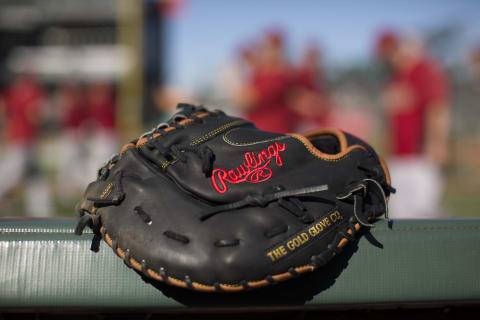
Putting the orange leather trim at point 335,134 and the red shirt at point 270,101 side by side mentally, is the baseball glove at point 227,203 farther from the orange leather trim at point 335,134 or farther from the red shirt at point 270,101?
the red shirt at point 270,101

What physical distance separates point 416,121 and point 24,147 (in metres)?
4.39

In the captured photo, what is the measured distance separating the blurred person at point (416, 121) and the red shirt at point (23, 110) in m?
4.13

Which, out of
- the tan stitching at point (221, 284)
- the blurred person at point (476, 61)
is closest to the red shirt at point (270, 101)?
the blurred person at point (476, 61)

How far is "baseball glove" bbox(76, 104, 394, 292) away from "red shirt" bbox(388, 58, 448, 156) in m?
2.97

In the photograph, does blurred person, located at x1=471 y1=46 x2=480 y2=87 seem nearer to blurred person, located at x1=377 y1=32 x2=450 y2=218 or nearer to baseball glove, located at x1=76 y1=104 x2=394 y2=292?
blurred person, located at x1=377 y1=32 x2=450 y2=218

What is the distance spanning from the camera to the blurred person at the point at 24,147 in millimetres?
5176

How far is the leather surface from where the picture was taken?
3.07ft

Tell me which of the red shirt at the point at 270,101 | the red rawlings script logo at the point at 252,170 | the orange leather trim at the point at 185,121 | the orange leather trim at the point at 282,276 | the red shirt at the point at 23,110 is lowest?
the red shirt at the point at 23,110

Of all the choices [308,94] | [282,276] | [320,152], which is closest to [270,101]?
[308,94]

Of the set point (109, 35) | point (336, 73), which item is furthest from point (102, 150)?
point (336, 73)

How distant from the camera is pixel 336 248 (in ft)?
2.94

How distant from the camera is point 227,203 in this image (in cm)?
92

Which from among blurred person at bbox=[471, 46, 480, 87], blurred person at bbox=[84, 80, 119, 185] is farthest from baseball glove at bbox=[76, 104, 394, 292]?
blurred person at bbox=[84, 80, 119, 185]

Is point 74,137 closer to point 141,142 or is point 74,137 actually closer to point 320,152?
point 141,142
